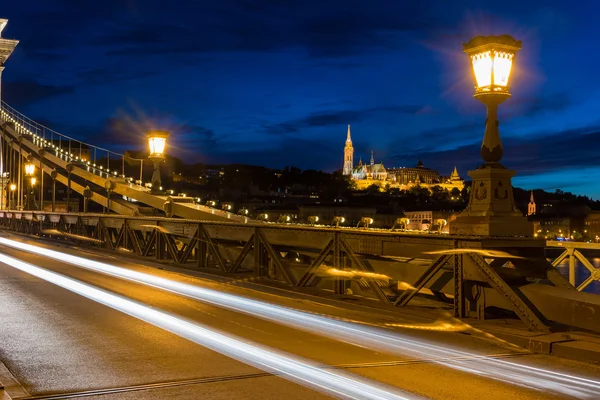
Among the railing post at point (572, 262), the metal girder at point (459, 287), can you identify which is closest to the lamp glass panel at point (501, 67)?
the metal girder at point (459, 287)

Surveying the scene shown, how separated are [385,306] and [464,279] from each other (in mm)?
1738

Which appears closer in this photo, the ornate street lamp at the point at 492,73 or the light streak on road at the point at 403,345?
the light streak on road at the point at 403,345

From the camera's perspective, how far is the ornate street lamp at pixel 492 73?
33.8 ft

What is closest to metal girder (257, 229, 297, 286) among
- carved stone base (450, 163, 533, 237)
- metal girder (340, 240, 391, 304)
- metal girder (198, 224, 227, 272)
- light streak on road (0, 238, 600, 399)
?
light streak on road (0, 238, 600, 399)

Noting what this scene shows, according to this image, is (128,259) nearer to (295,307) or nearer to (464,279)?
(295,307)

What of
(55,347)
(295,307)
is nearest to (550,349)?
(295,307)

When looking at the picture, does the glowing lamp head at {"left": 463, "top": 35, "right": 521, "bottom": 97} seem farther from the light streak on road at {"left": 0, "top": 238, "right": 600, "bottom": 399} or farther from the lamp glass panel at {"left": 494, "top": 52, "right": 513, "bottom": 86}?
the light streak on road at {"left": 0, "top": 238, "right": 600, "bottom": 399}

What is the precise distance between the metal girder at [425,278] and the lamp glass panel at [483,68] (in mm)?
2695

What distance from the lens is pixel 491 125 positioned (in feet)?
34.1

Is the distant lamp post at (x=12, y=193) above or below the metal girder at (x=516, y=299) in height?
above

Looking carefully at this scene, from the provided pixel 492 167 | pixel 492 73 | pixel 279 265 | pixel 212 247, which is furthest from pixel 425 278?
pixel 212 247

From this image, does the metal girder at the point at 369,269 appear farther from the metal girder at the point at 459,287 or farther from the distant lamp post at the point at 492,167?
the distant lamp post at the point at 492,167

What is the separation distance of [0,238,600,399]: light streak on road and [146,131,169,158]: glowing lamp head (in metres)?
8.57

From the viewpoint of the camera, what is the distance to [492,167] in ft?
32.9
